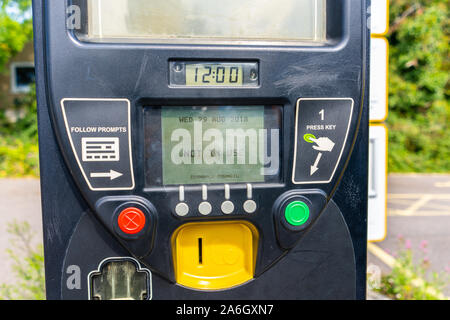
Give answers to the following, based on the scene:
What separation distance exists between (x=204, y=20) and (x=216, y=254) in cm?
70

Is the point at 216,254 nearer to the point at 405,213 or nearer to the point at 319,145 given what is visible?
the point at 319,145

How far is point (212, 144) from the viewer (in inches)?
49.9

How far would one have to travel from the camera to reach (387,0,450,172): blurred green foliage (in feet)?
33.0

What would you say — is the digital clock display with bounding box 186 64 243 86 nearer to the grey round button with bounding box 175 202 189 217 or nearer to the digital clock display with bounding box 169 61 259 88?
the digital clock display with bounding box 169 61 259 88

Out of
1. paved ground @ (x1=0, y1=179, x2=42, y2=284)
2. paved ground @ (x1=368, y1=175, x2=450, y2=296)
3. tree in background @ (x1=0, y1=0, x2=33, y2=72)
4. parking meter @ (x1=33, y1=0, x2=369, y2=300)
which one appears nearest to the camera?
parking meter @ (x1=33, y1=0, x2=369, y2=300)

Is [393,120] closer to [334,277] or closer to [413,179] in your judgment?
[413,179]

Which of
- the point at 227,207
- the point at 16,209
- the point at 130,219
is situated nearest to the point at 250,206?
the point at 227,207

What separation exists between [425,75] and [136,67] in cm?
1038

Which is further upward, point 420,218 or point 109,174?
point 109,174

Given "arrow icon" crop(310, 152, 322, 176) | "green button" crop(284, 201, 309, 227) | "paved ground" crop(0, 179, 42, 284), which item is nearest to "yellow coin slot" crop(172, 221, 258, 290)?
"green button" crop(284, 201, 309, 227)

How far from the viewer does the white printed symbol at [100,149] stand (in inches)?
47.1

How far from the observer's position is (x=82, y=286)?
1.27 m

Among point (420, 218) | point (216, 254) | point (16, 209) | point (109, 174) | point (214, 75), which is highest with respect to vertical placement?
point (214, 75)

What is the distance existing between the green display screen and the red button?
12 centimetres
